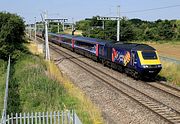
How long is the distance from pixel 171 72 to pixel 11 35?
16.6 metres

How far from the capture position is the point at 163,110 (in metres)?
16.9

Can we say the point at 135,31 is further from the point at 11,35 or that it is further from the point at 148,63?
the point at 148,63

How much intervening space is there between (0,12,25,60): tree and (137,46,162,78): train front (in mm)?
14766

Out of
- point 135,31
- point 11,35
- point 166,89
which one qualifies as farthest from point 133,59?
point 135,31

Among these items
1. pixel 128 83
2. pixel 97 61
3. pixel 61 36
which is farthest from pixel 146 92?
pixel 61 36

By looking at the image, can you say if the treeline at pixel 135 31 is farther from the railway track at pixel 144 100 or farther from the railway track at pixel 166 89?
the railway track at pixel 166 89

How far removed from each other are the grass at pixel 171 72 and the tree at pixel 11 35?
47.1ft

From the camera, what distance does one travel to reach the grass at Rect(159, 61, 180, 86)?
26.3 m

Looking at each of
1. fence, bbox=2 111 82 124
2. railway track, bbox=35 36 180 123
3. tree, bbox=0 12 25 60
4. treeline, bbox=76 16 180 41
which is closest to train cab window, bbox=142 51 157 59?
railway track, bbox=35 36 180 123

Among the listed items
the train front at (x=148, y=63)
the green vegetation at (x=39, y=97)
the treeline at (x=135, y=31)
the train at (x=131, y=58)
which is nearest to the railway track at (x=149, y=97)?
the train front at (x=148, y=63)

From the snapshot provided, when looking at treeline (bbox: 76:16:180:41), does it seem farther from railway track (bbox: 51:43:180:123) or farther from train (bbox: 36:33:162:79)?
railway track (bbox: 51:43:180:123)

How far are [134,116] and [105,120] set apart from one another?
5.20 feet

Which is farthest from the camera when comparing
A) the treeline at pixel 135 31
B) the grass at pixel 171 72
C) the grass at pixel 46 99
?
the treeline at pixel 135 31

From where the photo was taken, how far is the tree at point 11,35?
35.2 meters
